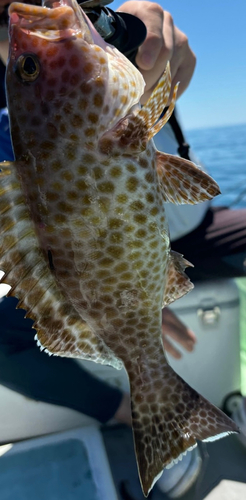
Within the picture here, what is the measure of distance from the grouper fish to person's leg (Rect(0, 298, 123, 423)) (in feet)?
4.80

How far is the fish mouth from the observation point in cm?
134

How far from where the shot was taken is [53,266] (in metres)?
1.52

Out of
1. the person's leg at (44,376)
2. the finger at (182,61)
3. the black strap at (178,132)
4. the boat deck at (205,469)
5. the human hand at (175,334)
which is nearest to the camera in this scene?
the boat deck at (205,469)

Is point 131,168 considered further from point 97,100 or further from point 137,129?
point 97,100

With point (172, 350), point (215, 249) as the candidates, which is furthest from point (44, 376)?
point (215, 249)

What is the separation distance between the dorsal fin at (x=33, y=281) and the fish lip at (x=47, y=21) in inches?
18.5

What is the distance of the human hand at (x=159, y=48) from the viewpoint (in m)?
2.33

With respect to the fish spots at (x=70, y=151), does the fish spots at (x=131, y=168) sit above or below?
below

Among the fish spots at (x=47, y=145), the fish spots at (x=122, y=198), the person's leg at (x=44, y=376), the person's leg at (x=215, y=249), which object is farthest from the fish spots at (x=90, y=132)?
the person's leg at (x=215, y=249)

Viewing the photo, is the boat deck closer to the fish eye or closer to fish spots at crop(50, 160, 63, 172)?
fish spots at crop(50, 160, 63, 172)

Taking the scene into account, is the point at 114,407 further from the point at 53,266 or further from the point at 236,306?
the point at 53,266

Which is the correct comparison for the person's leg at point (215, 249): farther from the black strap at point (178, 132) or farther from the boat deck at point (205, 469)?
the boat deck at point (205, 469)

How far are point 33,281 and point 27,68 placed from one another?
757 millimetres

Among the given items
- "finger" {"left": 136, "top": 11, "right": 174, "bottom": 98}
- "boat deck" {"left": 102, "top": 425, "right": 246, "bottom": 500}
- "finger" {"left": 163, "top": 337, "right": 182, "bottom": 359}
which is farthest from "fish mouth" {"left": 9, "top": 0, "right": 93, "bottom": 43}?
"boat deck" {"left": 102, "top": 425, "right": 246, "bottom": 500}
